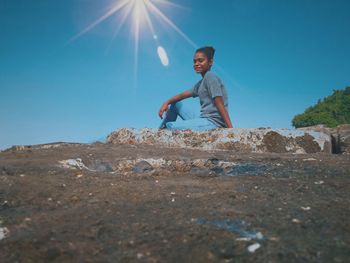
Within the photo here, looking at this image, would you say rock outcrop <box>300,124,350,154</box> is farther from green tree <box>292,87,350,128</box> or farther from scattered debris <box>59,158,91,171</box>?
green tree <box>292,87,350,128</box>

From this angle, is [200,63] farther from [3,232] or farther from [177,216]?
[3,232]

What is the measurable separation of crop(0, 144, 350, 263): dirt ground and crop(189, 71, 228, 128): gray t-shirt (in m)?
2.79

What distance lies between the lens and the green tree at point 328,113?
32656mm

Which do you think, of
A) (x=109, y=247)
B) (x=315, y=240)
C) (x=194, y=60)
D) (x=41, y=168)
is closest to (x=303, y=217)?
(x=315, y=240)

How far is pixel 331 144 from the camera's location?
4.43 meters

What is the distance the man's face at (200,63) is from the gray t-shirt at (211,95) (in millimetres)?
342

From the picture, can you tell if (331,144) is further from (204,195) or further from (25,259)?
(25,259)

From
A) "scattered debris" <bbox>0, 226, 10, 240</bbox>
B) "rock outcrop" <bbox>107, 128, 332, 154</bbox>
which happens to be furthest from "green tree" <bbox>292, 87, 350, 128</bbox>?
"scattered debris" <bbox>0, 226, 10, 240</bbox>

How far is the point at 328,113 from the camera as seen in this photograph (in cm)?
3356

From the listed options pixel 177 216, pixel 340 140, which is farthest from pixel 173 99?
pixel 177 216

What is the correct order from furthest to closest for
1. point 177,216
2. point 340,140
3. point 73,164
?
1. point 340,140
2. point 73,164
3. point 177,216

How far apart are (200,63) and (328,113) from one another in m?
32.8

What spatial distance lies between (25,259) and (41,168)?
1.79 m

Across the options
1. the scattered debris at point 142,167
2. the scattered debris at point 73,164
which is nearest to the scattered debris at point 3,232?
the scattered debris at point 73,164
